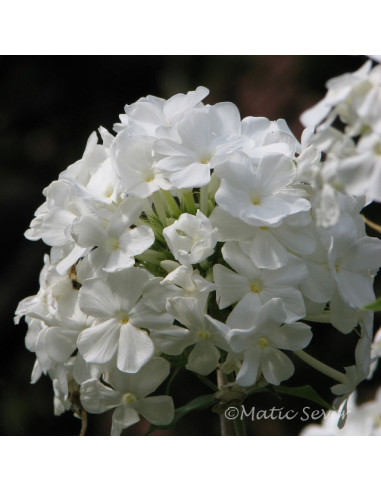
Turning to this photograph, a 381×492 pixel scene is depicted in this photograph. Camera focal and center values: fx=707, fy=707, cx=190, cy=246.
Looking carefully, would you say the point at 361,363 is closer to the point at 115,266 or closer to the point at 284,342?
the point at 284,342

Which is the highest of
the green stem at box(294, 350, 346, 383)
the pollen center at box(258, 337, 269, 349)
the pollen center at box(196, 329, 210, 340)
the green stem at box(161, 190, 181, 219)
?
the green stem at box(161, 190, 181, 219)

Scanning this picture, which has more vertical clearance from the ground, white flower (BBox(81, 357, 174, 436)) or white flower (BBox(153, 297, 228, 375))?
white flower (BBox(153, 297, 228, 375))

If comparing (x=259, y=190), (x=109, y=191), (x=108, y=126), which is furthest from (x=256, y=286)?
(x=108, y=126)

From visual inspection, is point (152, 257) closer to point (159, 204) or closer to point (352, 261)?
point (159, 204)

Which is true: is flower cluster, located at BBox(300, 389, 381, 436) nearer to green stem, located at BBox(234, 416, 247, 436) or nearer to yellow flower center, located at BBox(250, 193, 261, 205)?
green stem, located at BBox(234, 416, 247, 436)

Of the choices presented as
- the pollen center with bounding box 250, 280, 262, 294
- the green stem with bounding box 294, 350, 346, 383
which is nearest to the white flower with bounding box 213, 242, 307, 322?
the pollen center with bounding box 250, 280, 262, 294
